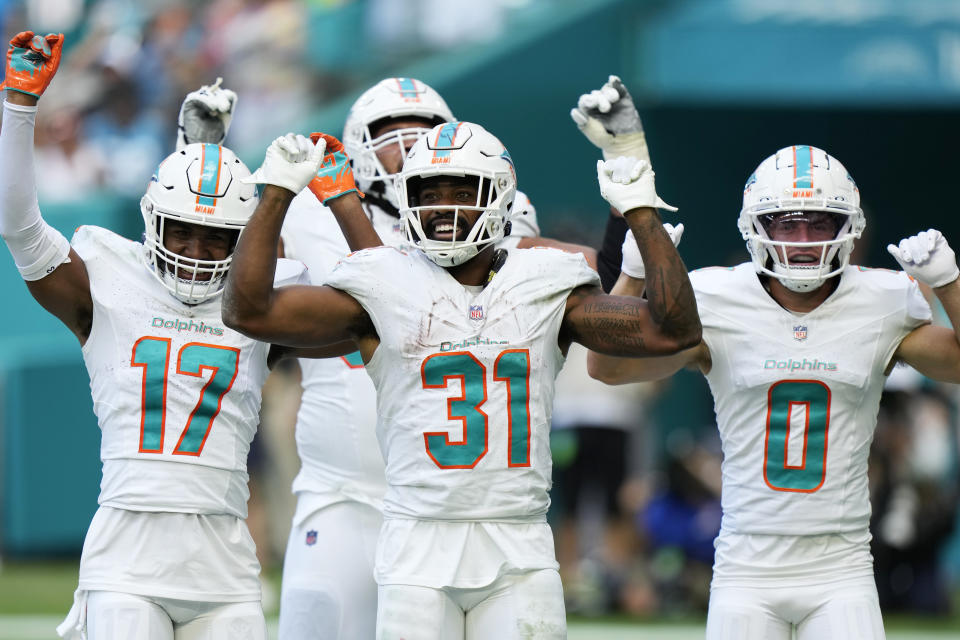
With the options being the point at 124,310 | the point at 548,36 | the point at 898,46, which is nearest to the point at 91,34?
the point at 548,36

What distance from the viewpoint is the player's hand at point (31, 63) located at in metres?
4.58

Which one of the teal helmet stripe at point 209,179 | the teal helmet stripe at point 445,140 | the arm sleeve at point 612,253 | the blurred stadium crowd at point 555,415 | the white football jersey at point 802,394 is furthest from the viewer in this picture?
the blurred stadium crowd at point 555,415

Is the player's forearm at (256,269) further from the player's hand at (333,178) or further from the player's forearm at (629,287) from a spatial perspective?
the player's forearm at (629,287)

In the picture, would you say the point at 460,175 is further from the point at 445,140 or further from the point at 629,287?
the point at 629,287

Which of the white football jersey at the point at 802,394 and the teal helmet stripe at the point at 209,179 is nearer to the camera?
the teal helmet stripe at the point at 209,179

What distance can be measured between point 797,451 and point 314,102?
763 centimetres

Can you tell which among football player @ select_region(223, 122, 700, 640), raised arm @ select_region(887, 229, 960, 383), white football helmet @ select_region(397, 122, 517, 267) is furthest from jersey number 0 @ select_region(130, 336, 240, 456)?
raised arm @ select_region(887, 229, 960, 383)

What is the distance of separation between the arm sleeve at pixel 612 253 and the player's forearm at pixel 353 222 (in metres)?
0.75

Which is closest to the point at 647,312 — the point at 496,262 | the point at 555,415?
the point at 496,262

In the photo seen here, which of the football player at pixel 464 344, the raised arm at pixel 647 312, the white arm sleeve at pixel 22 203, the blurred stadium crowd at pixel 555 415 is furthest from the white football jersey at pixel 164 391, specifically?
the blurred stadium crowd at pixel 555 415

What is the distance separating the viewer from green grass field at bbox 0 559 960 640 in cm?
845

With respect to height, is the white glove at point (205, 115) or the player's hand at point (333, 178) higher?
the white glove at point (205, 115)

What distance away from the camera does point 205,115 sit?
5.37 metres

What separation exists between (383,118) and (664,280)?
64.2 inches
